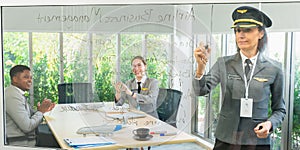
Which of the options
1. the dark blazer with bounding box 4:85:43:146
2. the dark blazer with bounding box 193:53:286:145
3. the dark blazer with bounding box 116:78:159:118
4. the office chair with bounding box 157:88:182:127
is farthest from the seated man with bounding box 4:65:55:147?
Answer: the dark blazer with bounding box 193:53:286:145

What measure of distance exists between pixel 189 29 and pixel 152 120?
647 millimetres

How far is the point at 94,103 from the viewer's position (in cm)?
274

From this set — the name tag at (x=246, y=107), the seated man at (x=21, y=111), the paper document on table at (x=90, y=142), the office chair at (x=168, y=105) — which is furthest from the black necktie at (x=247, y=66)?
the seated man at (x=21, y=111)

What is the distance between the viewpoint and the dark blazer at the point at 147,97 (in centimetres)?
264

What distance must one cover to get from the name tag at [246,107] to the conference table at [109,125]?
15.3 inches

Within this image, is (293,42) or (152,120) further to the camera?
(152,120)

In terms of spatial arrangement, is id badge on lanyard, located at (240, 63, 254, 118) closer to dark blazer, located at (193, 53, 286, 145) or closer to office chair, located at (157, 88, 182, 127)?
dark blazer, located at (193, 53, 286, 145)

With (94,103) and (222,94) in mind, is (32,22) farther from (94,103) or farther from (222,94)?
(222,94)

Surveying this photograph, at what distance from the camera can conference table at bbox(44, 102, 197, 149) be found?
264cm

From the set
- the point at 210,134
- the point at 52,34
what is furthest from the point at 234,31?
the point at 52,34

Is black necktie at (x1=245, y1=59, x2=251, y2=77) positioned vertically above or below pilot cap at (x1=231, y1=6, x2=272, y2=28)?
below

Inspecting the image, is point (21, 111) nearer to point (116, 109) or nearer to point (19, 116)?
point (19, 116)

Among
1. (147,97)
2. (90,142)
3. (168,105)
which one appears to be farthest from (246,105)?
(90,142)

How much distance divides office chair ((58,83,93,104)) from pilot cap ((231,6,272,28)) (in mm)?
1083
